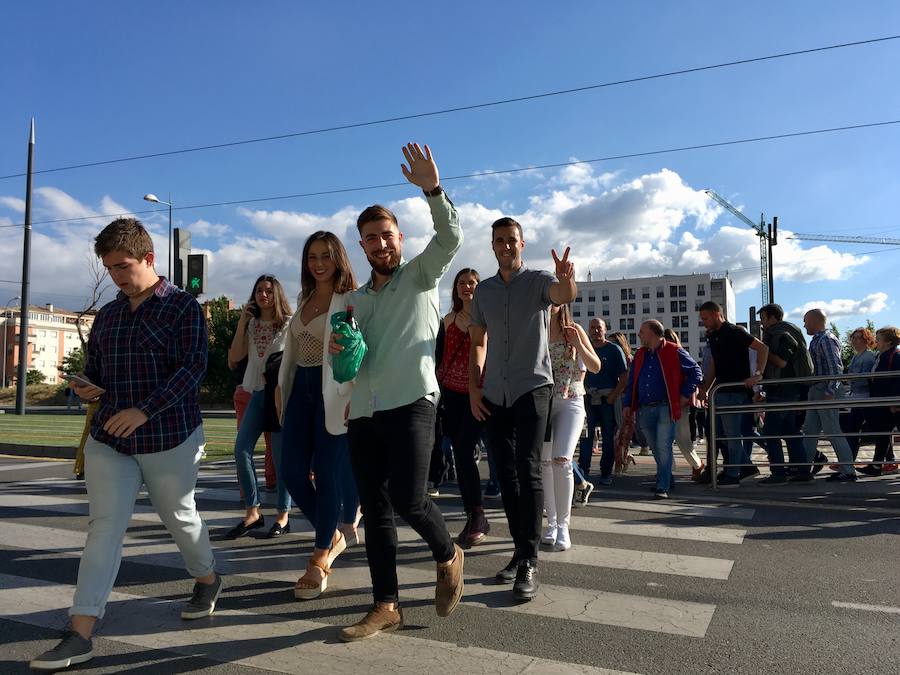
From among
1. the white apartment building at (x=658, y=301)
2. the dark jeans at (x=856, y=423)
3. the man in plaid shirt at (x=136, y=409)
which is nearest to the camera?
the man in plaid shirt at (x=136, y=409)

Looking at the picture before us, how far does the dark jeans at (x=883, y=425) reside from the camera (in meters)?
9.53

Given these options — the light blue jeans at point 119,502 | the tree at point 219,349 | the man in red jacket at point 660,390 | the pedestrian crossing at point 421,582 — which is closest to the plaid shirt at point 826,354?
the man in red jacket at point 660,390

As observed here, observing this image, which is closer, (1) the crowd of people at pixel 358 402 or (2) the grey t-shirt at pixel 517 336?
(1) the crowd of people at pixel 358 402

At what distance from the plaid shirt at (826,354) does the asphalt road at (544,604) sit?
319 cm

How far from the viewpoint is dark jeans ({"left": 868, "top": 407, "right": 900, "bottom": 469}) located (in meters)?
9.53

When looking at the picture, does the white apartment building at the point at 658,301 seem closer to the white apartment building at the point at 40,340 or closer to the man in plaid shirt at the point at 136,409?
the white apartment building at the point at 40,340

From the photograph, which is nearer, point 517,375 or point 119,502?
point 119,502

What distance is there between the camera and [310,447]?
452 centimetres

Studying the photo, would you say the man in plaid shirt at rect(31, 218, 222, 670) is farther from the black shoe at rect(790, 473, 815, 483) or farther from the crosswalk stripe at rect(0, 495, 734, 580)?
the black shoe at rect(790, 473, 815, 483)

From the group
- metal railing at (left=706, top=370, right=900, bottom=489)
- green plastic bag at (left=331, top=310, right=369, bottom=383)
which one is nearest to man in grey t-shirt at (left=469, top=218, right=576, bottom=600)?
green plastic bag at (left=331, top=310, right=369, bottom=383)

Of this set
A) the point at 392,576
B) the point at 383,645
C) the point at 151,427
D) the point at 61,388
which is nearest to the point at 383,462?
the point at 392,576

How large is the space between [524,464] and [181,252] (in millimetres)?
9611

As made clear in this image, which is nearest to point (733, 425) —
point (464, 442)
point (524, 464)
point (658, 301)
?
point (464, 442)

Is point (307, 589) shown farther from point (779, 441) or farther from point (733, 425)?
point (779, 441)
